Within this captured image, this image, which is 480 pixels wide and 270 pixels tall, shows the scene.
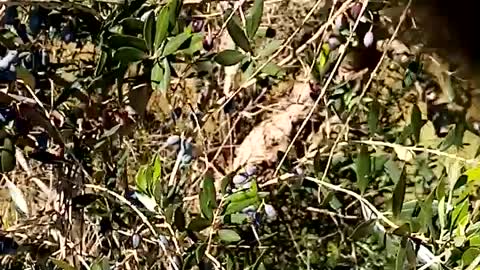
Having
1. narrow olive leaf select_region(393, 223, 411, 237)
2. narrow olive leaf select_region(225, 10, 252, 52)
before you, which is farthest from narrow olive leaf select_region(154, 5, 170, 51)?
narrow olive leaf select_region(393, 223, 411, 237)

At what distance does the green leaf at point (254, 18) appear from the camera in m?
1.15

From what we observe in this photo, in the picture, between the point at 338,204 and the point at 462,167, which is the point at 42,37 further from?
the point at 462,167

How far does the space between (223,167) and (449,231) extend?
75 centimetres

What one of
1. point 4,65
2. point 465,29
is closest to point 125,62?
point 4,65

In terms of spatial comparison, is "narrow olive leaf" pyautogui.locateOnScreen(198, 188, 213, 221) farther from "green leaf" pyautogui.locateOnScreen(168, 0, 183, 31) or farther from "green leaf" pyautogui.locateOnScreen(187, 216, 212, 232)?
"green leaf" pyautogui.locateOnScreen(168, 0, 183, 31)

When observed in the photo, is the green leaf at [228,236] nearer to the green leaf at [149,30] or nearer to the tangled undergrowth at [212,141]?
the tangled undergrowth at [212,141]

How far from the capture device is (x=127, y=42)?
1082 millimetres

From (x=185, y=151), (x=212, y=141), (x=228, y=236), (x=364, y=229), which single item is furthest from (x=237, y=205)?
(x=212, y=141)

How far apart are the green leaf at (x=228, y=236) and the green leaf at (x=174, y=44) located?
223 millimetres

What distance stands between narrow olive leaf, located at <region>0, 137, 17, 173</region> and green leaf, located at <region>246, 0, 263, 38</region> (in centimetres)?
31

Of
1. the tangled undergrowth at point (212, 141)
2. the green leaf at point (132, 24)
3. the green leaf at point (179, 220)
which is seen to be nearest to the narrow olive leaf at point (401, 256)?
the tangled undergrowth at point (212, 141)

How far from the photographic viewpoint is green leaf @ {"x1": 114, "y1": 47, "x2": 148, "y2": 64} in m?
1.06

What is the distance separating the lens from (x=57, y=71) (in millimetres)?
1552

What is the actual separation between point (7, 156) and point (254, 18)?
13.0 inches
